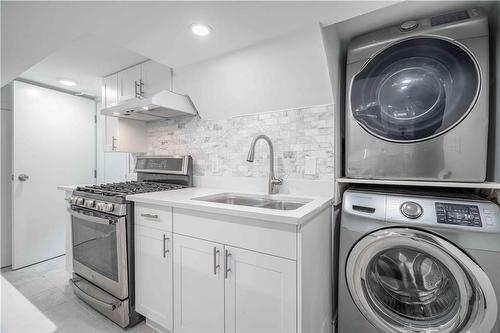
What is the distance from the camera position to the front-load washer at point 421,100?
126cm

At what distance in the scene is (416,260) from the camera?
4.53 ft

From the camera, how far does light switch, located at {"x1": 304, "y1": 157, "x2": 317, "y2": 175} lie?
5.53 feet

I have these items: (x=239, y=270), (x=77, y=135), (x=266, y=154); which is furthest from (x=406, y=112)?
(x=77, y=135)

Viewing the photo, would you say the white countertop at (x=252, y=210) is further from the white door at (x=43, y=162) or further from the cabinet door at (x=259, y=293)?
the white door at (x=43, y=162)

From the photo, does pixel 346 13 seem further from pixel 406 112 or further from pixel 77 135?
pixel 77 135

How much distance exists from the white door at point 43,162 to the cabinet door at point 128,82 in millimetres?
1239

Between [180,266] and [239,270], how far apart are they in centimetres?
46

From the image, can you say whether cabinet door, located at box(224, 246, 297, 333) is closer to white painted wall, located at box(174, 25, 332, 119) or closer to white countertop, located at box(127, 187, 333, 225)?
white countertop, located at box(127, 187, 333, 225)

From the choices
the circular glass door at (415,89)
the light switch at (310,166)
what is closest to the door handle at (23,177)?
the light switch at (310,166)

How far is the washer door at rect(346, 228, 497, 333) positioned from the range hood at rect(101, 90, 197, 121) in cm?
182

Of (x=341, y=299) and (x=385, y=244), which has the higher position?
(x=385, y=244)

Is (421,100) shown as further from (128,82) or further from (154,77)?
(128,82)

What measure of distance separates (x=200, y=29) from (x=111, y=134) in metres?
1.74

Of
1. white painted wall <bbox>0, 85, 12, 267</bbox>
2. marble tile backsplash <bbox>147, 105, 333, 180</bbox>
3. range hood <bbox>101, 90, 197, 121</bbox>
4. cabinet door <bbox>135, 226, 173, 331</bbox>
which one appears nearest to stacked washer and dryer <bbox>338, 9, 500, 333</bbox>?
marble tile backsplash <bbox>147, 105, 333, 180</bbox>
